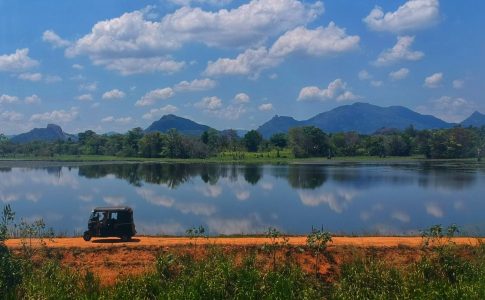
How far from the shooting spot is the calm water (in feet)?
107

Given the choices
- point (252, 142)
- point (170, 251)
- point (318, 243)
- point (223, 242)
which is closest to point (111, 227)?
point (170, 251)

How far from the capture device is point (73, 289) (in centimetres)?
1694

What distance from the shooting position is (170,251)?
19703mm

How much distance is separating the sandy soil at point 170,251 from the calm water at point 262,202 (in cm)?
816

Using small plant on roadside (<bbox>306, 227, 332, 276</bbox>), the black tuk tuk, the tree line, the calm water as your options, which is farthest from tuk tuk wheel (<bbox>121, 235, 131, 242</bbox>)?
the tree line

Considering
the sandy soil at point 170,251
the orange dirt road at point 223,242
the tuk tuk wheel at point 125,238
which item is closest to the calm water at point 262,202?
the tuk tuk wheel at point 125,238

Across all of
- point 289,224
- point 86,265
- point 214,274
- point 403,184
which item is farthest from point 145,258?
point 403,184

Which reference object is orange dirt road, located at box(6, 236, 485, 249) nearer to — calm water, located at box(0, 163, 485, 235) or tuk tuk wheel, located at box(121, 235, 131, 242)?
tuk tuk wheel, located at box(121, 235, 131, 242)

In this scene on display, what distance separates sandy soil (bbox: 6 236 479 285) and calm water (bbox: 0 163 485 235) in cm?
816

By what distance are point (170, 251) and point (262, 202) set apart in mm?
24373

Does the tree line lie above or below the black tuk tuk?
above

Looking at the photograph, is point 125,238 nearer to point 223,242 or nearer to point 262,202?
point 223,242

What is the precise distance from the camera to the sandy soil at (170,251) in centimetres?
1895

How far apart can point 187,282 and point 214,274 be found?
0.96 metres
